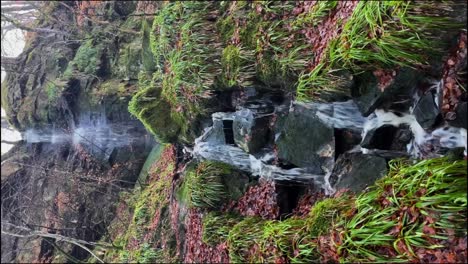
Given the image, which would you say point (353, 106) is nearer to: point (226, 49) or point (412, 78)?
point (412, 78)

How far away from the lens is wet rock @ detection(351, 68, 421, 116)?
5008mm

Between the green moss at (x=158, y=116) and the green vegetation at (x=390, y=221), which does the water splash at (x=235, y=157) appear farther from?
the green vegetation at (x=390, y=221)

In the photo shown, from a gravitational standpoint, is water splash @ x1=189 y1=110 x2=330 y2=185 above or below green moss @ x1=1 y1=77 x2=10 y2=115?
below

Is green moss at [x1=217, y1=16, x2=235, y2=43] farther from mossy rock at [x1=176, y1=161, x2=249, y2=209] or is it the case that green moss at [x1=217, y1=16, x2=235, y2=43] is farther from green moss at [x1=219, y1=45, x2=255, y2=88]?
mossy rock at [x1=176, y1=161, x2=249, y2=209]

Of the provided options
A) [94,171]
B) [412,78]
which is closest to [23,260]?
[94,171]

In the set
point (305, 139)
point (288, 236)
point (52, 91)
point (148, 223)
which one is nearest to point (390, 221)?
point (288, 236)

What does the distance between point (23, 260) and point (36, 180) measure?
321cm

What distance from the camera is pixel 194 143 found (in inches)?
404

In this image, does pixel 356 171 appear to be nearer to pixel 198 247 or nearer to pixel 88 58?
pixel 198 247

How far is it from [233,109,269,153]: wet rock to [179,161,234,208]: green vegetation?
833 mm

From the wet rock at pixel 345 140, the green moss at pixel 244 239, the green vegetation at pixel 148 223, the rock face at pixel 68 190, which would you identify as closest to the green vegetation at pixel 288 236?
the green moss at pixel 244 239

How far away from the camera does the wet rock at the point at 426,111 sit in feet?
15.8

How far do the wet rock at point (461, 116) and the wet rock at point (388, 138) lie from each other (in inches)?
37.8

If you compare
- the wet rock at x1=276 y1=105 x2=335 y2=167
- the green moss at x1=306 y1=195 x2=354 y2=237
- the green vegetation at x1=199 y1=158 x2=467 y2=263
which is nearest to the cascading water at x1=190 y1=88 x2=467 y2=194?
the wet rock at x1=276 y1=105 x2=335 y2=167
